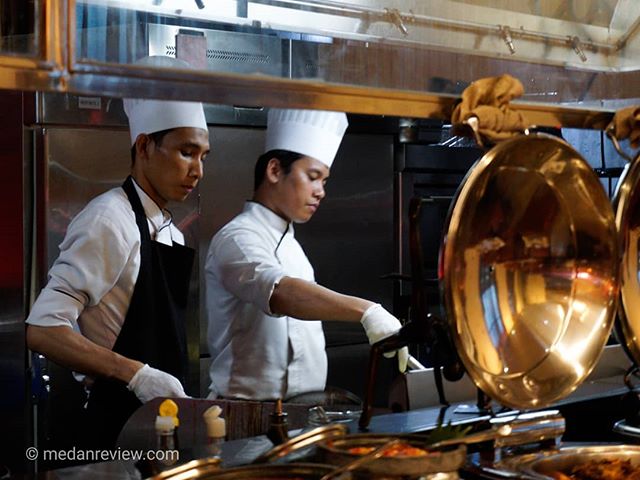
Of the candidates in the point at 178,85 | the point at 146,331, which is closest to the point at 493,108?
the point at 178,85

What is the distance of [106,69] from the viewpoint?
35.1 inches

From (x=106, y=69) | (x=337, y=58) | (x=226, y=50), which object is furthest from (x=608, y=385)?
(x=106, y=69)

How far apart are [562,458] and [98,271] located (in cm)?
145

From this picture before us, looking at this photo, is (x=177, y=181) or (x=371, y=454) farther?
(x=177, y=181)

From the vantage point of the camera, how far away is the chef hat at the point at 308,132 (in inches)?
115

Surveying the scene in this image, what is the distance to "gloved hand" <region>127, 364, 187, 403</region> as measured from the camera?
7.98 ft

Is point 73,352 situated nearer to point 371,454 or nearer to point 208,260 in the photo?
point 208,260

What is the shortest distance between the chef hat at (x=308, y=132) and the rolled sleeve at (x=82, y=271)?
28.6 inches

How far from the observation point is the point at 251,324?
283cm

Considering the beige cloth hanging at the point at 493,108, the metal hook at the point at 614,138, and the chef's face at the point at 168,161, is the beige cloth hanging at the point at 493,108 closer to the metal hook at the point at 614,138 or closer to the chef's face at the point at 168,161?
the metal hook at the point at 614,138

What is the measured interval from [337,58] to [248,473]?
50 cm

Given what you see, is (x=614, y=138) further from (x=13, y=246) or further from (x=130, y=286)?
(x=13, y=246)

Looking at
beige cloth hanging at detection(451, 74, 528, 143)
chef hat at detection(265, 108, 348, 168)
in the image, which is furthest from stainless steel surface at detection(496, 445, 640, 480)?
chef hat at detection(265, 108, 348, 168)

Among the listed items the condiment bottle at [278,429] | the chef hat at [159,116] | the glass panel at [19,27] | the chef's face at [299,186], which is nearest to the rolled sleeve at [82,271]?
the chef hat at [159,116]
